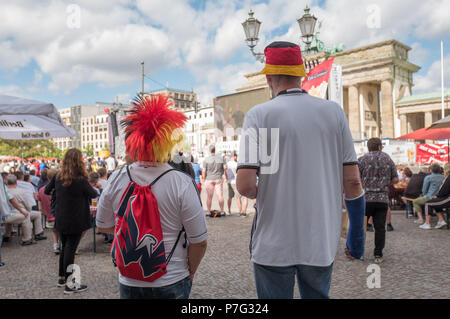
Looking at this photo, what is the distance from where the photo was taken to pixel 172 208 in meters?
2.04

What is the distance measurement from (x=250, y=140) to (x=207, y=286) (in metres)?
3.31

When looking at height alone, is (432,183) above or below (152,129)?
below

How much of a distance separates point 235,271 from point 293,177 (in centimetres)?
377

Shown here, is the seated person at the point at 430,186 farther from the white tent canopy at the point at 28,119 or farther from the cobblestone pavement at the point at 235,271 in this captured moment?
the white tent canopy at the point at 28,119

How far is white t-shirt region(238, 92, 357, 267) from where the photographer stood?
1.92m

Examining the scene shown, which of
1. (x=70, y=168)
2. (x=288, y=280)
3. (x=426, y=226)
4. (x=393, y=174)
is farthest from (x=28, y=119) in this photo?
(x=426, y=226)

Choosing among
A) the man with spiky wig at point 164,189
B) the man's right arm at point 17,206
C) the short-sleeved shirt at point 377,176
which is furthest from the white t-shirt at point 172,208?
the man's right arm at point 17,206

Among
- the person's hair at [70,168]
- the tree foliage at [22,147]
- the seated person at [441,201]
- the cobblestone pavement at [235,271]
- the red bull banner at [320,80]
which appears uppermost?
the tree foliage at [22,147]

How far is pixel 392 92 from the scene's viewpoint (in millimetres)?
51562

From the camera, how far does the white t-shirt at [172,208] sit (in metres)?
2.03

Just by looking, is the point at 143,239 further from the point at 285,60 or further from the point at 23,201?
the point at 23,201

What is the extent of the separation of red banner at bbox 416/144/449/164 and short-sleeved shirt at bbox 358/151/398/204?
55.6 feet

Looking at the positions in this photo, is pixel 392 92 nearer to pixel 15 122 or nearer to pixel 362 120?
pixel 362 120
